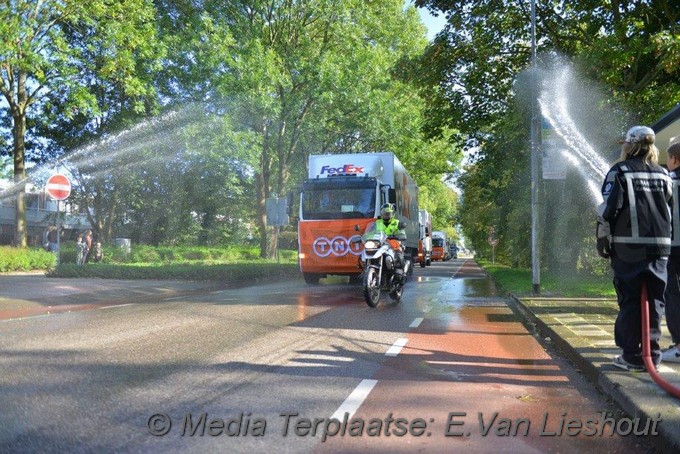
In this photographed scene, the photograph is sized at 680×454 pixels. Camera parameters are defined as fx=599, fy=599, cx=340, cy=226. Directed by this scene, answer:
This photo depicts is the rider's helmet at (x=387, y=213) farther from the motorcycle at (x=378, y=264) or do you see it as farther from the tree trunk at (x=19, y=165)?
the tree trunk at (x=19, y=165)

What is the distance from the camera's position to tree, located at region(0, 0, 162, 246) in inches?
755

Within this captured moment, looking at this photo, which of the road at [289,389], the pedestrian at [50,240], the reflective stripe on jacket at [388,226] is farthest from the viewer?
the pedestrian at [50,240]

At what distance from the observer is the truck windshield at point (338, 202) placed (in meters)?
15.7

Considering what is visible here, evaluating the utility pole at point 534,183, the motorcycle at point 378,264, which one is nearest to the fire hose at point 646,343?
the motorcycle at point 378,264

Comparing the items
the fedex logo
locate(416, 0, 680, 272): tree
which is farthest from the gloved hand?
the fedex logo

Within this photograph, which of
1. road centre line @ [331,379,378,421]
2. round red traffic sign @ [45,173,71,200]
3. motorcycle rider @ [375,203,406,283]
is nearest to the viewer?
road centre line @ [331,379,378,421]

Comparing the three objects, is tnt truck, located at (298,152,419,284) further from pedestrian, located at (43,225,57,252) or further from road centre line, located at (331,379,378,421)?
pedestrian, located at (43,225,57,252)

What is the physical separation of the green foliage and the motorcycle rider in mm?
14372

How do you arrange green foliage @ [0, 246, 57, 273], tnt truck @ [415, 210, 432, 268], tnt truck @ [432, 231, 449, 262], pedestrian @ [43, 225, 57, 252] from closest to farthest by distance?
green foliage @ [0, 246, 57, 273] < pedestrian @ [43, 225, 57, 252] < tnt truck @ [415, 210, 432, 268] < tnt truck @ [432, 231, 449, 262]

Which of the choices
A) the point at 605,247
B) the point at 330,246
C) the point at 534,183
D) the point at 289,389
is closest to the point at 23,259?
the point at 330,246

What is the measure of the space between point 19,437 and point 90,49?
21.1 meters

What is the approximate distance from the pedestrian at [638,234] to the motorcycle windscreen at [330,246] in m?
10.6

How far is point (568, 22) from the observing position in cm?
1722

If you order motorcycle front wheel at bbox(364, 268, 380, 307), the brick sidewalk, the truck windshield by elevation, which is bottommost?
the brick sidewalk
